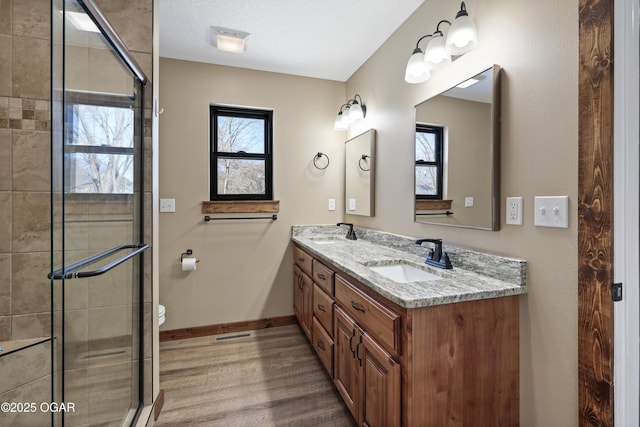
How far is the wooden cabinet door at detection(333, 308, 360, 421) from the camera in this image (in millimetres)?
1482

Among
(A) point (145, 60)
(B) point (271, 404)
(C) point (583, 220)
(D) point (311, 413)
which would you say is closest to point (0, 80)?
(A) point (145, 60)

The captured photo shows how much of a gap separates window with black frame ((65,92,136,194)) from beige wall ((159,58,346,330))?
3.62 ft

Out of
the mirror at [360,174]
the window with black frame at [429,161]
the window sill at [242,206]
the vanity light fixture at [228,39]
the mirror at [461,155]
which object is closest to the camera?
the mirror at [461,155]

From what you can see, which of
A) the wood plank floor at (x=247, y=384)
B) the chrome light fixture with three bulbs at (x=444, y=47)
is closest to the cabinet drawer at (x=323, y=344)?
the wood plank floor at (x=247, y=384)

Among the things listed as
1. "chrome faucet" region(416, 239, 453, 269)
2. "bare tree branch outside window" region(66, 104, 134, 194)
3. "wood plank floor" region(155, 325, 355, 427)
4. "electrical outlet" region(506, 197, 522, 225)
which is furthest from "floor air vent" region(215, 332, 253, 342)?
"electrical outlet" region(506, 197, 522, 225)

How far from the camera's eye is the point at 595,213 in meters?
0.98

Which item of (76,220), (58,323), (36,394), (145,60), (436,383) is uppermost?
(145,60)

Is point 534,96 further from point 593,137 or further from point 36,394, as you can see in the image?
point 36,394

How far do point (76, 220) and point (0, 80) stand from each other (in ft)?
3.18

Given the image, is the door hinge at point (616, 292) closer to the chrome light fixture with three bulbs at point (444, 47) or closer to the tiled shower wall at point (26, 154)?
the chrome light fixture with three bulbs at point (444, 47)

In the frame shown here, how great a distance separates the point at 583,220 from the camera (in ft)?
3.34

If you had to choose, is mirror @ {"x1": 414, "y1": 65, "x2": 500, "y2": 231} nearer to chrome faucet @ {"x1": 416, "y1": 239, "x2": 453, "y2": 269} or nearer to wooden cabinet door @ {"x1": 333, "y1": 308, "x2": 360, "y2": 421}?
chrome faucet @ {"x1": 416, "y1": 239, "x2": 453, "y2": 269}

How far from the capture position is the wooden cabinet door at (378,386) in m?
1.13

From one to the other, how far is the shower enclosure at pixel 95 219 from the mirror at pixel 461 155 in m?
1.65
